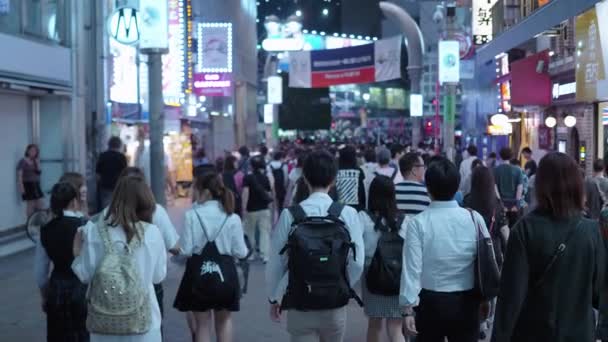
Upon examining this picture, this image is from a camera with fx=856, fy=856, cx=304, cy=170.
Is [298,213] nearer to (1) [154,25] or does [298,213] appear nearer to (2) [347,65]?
(1) [154,25]

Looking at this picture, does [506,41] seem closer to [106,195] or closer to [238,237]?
[106,195]

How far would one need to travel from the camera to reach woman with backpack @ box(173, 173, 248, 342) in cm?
660

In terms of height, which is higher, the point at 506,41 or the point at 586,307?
the point at 506,41

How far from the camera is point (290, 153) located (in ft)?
70.3

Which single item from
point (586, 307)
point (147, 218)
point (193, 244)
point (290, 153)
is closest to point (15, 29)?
point (290, 153)

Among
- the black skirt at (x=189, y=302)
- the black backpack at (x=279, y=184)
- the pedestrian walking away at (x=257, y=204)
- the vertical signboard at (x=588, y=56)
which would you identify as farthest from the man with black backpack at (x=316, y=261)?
the black backpack at (x=279, y=184)

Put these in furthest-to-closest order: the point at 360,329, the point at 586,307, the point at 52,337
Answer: the point at 360,329, the point at 52,337, the point at 586,307

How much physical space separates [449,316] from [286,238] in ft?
3.61

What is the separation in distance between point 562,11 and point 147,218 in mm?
10271

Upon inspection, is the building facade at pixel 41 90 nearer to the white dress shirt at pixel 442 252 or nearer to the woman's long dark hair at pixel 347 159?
the woman's long dark hair at pixel 347 159

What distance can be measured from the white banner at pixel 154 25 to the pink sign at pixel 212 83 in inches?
566

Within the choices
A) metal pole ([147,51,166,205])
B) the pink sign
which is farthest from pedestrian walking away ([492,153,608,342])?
the pink sign

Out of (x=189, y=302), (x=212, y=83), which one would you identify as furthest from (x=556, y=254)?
(x=212, y=83)

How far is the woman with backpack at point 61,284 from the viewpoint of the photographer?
5.93 meters
